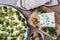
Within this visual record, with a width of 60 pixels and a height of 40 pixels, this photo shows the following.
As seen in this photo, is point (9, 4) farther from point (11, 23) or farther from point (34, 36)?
point (34, 36)

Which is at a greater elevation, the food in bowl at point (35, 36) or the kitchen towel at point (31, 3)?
the kitchen towel at point (31, 3)

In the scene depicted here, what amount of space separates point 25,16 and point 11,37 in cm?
11

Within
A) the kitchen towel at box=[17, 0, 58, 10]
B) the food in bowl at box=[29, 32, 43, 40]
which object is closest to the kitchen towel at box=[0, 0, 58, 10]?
the kitchen towel at box=[17, 0, 58, 10]

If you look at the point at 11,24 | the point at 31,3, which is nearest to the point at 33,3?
the point at 31,3

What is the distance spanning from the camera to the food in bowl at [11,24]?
73 centimetres

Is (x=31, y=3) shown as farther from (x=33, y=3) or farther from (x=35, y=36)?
(x=35, y=36)

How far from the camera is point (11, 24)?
0.75m

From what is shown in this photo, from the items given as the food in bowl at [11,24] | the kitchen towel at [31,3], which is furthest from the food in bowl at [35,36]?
the kitchen towel at [31,3]

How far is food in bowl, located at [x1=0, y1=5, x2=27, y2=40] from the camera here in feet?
2.41

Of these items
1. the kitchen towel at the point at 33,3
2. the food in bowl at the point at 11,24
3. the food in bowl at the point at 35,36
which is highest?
the kitchen towel at the point at 33,3

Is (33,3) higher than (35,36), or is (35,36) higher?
(33,3)

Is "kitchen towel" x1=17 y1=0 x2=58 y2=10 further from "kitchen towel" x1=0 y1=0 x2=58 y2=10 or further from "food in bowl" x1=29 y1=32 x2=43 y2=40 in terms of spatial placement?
"food in bowl" x1=29 y1=32 x2=43 y2=40

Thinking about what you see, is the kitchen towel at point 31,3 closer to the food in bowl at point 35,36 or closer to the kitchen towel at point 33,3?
the kitchen towel at point 33,3

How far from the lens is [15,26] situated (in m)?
0.75
